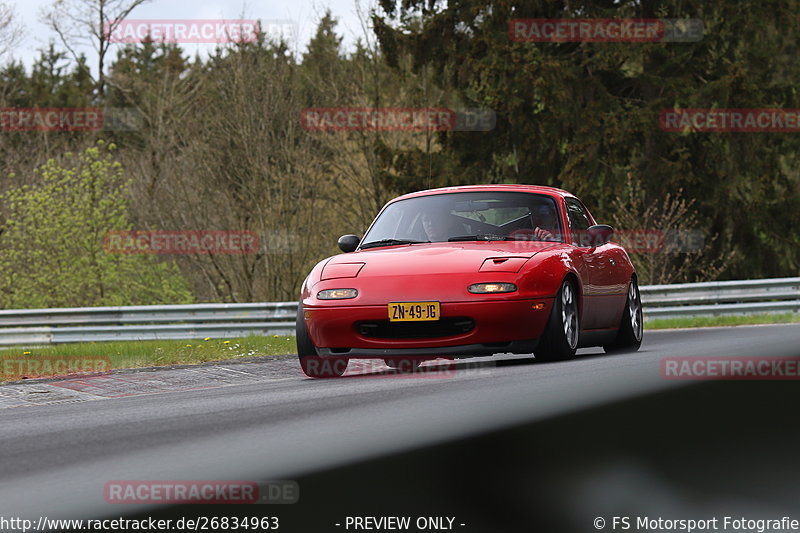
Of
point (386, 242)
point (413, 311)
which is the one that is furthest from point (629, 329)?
point (413, 311)

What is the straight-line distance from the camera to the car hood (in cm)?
941

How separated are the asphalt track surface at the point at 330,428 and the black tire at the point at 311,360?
0.19 meters

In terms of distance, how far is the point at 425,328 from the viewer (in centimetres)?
928

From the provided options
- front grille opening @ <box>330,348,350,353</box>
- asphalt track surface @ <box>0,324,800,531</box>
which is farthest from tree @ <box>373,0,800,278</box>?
front grille opening @ <box>330,348,350,353</box>

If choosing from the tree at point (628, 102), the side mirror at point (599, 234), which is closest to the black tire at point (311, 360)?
the side mirror at point (599, 234)

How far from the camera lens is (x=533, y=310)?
30.8ft

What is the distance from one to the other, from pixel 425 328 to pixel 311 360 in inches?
49.0

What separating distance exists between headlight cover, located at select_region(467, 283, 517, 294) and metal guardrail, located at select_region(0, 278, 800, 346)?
31.8ft

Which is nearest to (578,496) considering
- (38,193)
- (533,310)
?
(533,310)

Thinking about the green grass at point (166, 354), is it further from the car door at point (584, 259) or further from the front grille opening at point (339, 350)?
the car door at point (584, 259)

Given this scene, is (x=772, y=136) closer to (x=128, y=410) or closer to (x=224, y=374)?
(x=224, y=374)

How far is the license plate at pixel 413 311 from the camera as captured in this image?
9.16 m

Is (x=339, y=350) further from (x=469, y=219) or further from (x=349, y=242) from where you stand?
(x=469, y=219)

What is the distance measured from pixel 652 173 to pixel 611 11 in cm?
434
